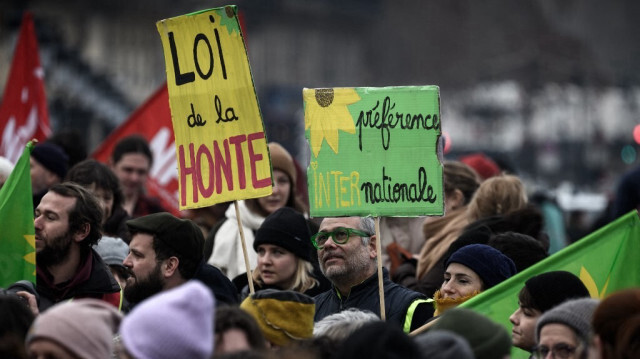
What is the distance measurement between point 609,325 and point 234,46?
Result: 244cm

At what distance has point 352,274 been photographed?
6863 millimetres

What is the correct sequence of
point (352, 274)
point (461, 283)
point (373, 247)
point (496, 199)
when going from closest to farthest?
point (461, 283) < point (352, 274) < point (373, 247) < point (496, 199)

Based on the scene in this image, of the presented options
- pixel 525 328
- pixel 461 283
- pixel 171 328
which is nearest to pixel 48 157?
pixel 461 283

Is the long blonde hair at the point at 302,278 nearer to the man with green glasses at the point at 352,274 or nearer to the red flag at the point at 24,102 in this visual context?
the man with green glasses at the point at 352,274

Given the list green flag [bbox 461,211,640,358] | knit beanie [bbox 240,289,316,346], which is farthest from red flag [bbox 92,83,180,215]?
knit beanie [bbox 240,289,316,346]

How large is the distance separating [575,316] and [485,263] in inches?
53.9

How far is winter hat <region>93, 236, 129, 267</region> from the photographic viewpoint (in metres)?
7.50

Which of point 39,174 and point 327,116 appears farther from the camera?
point 39,174

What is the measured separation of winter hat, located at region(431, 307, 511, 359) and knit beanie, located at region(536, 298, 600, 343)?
0.29 m

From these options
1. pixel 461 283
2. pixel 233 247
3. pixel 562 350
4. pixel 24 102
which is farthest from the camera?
pixel 24 102

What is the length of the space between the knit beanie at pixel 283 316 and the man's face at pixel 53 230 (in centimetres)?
130

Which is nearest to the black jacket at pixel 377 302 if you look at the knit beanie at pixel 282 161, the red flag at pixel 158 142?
the knit beanie at pixel 282 161

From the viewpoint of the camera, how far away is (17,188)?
6.79 meters

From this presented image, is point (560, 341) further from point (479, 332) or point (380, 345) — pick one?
point (380, 345)
